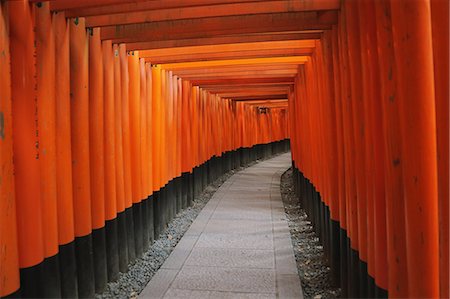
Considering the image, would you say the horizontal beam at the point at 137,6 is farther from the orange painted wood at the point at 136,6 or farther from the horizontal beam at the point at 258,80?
the horizontal beam at the point at 258,80

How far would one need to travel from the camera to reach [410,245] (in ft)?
6.32

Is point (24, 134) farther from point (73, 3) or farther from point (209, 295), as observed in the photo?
point (209, 295)

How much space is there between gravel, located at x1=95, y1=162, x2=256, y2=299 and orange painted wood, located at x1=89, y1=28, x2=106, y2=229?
75cm

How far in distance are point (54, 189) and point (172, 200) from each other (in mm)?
4086

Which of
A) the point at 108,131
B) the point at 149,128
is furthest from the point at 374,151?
the point at 149,128

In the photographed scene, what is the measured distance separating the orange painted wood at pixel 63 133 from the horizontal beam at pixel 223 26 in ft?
2.91

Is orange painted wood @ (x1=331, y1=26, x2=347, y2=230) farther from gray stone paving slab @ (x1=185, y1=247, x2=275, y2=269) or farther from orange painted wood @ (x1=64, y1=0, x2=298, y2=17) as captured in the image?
gray stone paving slab @ (x1=185, y1=247, x2=275, y2=269)

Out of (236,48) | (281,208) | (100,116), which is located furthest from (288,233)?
(100,116)

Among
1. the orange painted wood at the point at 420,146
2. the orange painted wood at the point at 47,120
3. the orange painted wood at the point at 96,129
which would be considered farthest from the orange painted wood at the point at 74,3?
A: the orange painted wood at the point at 420,146

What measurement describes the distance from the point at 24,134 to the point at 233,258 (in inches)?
127

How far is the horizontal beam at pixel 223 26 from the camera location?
3871 millimetres

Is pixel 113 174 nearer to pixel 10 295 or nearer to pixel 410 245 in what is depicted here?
pixel 10 295

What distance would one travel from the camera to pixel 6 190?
2490 millimetres

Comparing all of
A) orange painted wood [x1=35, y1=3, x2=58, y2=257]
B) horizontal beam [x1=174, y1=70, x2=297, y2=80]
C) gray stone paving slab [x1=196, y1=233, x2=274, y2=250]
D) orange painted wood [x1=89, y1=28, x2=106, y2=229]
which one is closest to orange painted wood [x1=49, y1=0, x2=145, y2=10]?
orange painted wood [x1=35, y1=3, x2=58, y2=257]
